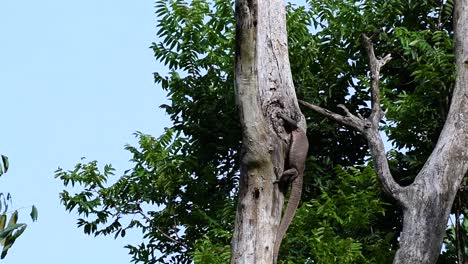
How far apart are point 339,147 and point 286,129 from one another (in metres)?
6.34

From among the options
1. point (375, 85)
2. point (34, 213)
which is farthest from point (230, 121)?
point (34, 213)

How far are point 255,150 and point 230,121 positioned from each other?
6.03 metres

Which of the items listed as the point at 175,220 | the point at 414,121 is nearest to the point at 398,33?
the point at 414,121

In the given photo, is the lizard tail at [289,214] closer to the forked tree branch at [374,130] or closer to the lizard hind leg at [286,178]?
the lizard hind leg at [286,178]

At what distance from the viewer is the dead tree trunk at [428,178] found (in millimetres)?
12977

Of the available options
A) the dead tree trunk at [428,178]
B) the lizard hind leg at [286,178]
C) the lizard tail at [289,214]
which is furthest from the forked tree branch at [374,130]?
the lizard hind leg at [286,178]

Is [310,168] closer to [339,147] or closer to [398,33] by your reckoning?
[339,147]

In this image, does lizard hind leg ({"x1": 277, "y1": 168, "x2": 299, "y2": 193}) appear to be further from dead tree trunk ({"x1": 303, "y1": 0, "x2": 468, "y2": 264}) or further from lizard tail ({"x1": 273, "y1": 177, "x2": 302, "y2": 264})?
dead tree trunk ({"x1": 303, "y1": 0, "x2": 468, "y2": 264})

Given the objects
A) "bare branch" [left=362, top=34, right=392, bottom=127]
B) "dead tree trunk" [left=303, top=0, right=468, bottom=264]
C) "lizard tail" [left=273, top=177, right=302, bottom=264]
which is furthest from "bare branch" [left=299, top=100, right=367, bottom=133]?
"lizard tail" [left=273, top=177, right=302, bottom=264]

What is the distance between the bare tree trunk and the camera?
1014cm

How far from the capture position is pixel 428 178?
522 inches

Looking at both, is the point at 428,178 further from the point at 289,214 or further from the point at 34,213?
the point at 34,213

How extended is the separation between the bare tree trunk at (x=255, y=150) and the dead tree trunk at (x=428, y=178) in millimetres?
2984

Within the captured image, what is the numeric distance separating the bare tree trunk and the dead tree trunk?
298 cm
